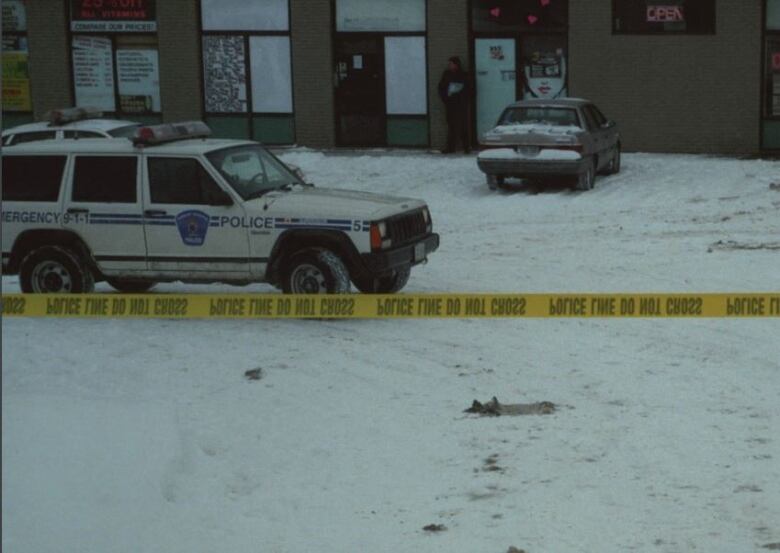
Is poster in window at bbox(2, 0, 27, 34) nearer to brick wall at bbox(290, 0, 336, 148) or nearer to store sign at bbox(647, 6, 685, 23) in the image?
brick wall at bbox(290, 0, 336, 148)

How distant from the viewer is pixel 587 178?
22.2m

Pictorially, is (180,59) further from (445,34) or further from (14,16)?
(445,34)

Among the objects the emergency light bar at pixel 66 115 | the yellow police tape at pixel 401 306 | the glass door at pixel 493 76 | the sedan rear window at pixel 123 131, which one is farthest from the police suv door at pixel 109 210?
the glass door at pixel 493 76

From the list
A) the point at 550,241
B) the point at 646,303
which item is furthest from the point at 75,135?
the point at 646,303

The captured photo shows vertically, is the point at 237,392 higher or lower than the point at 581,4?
lower

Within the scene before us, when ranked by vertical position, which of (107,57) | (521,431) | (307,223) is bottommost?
(521,431)

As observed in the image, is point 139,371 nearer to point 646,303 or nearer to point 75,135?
point 646,303

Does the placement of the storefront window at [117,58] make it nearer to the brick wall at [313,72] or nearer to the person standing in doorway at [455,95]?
the brick wall at [313,72]

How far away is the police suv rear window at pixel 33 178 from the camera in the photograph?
13.1 meters

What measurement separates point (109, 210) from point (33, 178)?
2.92 ft

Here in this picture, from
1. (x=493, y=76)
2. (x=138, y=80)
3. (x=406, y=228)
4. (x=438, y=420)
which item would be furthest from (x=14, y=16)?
(x=438, y=420)

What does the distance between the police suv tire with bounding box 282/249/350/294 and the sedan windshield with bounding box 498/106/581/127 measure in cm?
1046

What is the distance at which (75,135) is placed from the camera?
20891mm

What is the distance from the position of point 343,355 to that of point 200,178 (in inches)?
101
